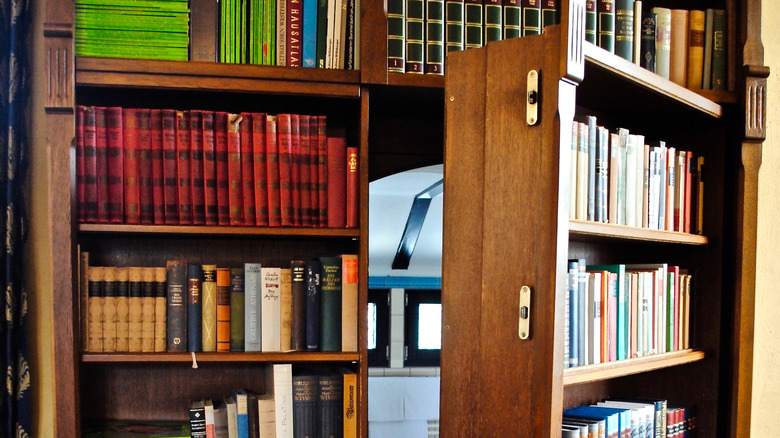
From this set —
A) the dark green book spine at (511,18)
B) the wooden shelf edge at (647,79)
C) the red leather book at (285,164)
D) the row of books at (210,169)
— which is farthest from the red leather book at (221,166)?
the wooden shelf edge at (647,79)

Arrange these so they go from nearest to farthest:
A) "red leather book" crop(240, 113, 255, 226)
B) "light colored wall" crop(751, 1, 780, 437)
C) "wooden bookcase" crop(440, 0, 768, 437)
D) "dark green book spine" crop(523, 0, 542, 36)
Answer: "wooden bookcase" crop(440, 0, 768, 437), "red leather book" crop(240, 113, 255, 226), "dark green book spine" crop(523, 0, 542, 36), "light colored wall" crop(751, 1, 780, 437)

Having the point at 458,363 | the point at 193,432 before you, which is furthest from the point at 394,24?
the point at 193,432

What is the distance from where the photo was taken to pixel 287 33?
1663 millimetres

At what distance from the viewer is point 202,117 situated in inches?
64.1

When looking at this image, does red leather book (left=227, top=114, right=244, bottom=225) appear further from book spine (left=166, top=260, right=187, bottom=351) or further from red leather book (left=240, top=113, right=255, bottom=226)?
book spine (left=166, top=260, right=187, bottom=351)

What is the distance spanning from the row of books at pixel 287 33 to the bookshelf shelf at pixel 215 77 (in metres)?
0.06

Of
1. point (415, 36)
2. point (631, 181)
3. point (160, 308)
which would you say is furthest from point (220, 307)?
point (631, 181)

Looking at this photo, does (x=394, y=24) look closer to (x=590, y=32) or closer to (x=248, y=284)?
(x=590, y=32)

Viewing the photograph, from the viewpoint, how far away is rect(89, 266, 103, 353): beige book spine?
5.21 feet

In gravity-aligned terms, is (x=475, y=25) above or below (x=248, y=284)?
above

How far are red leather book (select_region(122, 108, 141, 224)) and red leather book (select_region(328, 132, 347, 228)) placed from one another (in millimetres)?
466

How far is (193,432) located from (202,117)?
786mm

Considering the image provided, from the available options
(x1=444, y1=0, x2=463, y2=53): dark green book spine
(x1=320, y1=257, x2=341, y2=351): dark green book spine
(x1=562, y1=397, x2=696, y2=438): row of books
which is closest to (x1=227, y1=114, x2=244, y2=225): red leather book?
(x1=320, y1=257, x2=341, y2=351): dark green book spine

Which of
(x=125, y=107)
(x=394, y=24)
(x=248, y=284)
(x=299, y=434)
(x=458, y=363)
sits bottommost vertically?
(x=299, y=434)
